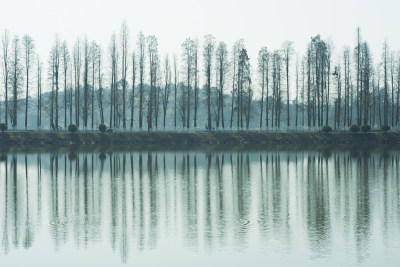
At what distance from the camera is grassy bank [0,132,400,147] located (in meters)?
75.4

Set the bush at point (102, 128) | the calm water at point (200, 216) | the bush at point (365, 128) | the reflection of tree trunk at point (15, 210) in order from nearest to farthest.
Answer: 1. the calm water at point (200, 216)
2. the reflection of tree trunk at point (15, 210)
3. the bush at point (102, 128)
4. the bush at point (365, 128)

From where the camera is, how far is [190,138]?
79.4 meters

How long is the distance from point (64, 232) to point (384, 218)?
12.1 meters

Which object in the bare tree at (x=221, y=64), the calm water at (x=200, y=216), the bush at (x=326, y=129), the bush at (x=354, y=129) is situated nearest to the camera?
the calm water at (x=200, y=216)

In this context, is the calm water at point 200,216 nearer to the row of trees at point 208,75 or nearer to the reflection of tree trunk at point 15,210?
the reflection of tree trunk at point 15,210

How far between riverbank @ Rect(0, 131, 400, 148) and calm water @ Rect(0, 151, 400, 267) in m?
33.7

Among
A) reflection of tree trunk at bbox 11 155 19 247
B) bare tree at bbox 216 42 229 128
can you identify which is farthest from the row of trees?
reflection of tree trunk at bbox 11 155 19 247

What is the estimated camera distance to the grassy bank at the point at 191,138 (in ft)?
247

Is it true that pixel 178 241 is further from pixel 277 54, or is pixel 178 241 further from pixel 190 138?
pixel 277 54

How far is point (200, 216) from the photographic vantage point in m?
23.0

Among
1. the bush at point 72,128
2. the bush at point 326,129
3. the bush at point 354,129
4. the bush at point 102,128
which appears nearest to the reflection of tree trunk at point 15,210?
the bush at point 72,128

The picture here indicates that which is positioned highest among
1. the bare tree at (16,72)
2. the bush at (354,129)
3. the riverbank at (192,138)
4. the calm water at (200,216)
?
the bare tree at (16,72)

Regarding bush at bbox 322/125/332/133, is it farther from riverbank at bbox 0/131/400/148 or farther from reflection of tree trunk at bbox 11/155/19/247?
reflection of tree trunk at bbox 11/155/19/247

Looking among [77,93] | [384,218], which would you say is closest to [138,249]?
[384,218]
